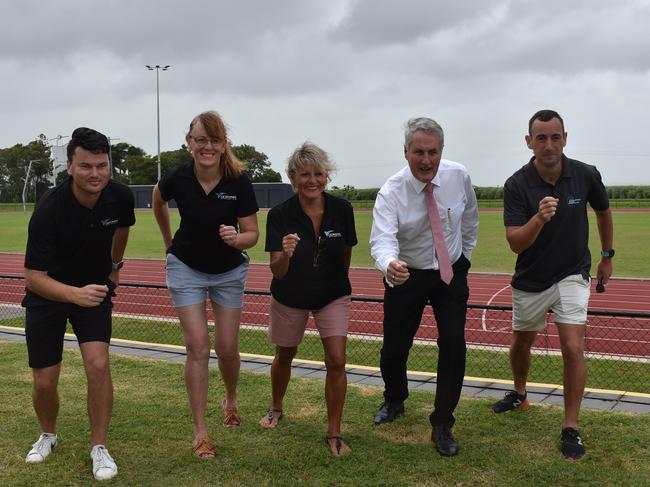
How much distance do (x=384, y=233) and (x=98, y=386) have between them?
1842mm

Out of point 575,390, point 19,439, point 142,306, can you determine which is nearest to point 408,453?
point 575,390

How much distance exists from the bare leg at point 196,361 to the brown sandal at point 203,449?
0.17 feet

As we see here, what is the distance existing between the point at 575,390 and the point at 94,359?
2.79 meters

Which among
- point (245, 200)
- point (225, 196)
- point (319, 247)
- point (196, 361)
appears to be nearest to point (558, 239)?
point (319, 247)

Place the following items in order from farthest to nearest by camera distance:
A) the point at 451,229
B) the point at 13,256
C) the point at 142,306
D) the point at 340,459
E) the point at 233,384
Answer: the point at 13,256 < the point at 142,306 < the point at 233,384 < the point at 451,229 < the point at 340,459

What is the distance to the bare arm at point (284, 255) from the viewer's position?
398 cm

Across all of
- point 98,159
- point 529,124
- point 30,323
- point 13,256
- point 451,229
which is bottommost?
point 13,256

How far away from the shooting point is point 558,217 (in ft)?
14.1

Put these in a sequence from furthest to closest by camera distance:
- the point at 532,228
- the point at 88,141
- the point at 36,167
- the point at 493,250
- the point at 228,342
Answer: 1. the point at 36,167
2. the point at 493,250
3. the point at 228,342
4. the point at 532,228
5. the point at 88,141

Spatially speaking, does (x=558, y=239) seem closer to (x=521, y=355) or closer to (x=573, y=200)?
(x=573, y=200)

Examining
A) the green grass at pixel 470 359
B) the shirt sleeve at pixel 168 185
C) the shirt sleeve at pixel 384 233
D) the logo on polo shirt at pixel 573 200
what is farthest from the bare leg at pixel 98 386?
the green grass at pixel 470 359

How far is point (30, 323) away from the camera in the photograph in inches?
157

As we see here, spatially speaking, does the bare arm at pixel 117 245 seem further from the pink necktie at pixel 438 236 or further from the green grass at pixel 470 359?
the green grass at pixel 470 359

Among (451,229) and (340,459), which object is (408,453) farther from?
(451,229)
